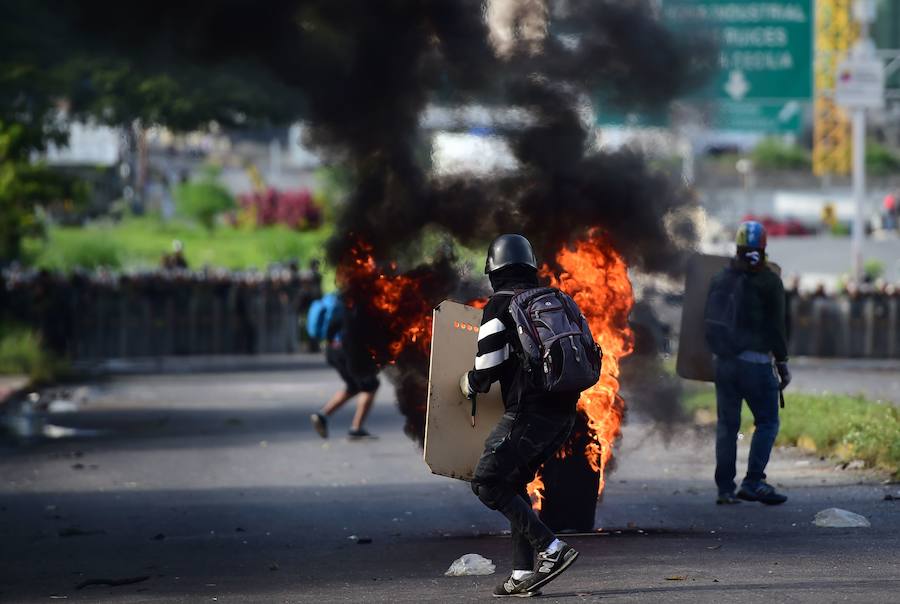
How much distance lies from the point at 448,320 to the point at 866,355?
21017 mm

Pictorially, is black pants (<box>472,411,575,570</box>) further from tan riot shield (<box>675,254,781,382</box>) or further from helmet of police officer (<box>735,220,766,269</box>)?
tan riot shield (<box>675,254,781,382</box>)

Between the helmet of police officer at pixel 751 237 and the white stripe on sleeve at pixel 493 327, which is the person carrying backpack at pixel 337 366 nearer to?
the helmet of police officer at pixel 751 237

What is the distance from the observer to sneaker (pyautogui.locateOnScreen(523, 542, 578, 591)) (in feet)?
23.3

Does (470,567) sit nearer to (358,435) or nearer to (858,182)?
(358,435)

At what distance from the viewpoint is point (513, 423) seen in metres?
7.29

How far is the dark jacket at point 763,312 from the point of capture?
10250mm

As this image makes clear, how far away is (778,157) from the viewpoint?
76312 millimetres

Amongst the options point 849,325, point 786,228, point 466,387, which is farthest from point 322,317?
point 786,228

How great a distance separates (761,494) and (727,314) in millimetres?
1133

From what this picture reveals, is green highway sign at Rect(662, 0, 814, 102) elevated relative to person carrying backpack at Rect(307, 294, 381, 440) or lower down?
elevated

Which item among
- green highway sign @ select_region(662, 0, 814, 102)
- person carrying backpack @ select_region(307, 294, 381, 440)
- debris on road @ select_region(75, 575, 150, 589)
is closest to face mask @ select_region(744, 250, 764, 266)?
debris on road @ select_region(75, 575, 150, 589)

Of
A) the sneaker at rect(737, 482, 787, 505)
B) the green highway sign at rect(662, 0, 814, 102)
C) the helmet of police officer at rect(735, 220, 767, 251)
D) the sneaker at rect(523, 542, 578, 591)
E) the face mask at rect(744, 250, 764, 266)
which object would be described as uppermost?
the green highway sign at rect(662, 0, 814, 102)

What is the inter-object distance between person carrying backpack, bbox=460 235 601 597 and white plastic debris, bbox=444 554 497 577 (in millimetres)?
662

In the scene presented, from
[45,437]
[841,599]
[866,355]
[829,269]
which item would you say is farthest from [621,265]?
[829,269]
